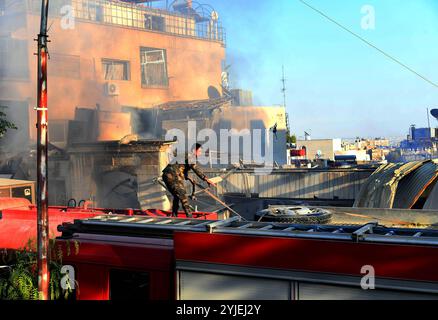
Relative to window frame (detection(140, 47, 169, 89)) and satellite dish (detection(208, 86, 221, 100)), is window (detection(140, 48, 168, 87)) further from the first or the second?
satellite dish (detection(208, 86, 221, 100))

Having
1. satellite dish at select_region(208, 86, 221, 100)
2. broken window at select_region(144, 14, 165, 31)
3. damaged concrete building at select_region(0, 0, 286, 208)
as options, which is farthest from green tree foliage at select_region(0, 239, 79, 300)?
satellite dish at select_region(208, 86, 221, 100)

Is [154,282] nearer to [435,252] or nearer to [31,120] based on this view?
[435,252]

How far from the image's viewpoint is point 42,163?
3781mm

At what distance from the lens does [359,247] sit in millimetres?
3113

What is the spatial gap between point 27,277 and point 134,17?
29723 millimetres

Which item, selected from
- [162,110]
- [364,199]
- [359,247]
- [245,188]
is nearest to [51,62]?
[162,110]

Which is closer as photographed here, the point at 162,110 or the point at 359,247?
the point at 359,247

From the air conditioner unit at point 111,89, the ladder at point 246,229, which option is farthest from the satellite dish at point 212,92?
the ladder at point 246,229

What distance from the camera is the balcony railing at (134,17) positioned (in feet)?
81.3

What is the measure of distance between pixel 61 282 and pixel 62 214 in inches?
91.4

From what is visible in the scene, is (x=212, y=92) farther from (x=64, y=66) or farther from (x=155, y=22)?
(x=64, y=66)

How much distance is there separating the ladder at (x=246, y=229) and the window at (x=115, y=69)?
79.3ft

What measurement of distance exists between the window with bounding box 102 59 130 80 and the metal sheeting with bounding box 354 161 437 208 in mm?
20763

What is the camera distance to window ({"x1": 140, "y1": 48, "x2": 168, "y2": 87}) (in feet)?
102
